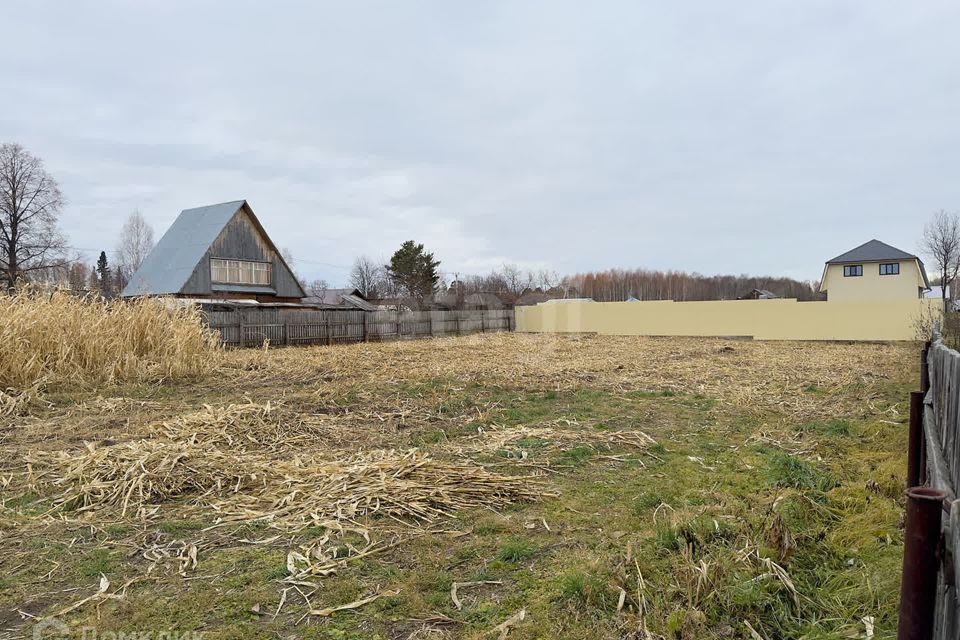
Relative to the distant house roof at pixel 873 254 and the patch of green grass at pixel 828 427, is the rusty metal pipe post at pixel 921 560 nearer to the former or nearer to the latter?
the patch of green grass at pixel 828 427

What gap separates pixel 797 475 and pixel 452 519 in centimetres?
270

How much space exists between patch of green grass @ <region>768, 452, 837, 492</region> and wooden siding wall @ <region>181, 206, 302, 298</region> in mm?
26813

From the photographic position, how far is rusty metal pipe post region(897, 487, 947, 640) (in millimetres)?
1313

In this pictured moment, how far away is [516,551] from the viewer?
9.97 ft

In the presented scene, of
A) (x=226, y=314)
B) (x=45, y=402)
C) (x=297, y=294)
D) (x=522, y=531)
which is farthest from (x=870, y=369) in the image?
(x=297, y=294)

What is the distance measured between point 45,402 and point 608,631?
8388 millimetres

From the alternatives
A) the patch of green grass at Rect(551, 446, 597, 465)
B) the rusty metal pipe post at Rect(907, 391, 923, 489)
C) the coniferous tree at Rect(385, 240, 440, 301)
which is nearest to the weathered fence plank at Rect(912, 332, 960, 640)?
the rusty metal pipe post at Rect(907, 391, 923, 489)

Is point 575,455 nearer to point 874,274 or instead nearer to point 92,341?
point 92,341

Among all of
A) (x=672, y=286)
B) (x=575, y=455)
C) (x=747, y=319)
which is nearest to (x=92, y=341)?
(x=575, y=455)

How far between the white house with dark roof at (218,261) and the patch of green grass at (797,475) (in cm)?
2675

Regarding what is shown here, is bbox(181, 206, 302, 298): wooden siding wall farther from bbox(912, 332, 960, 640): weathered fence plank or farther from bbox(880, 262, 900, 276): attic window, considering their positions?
bbox(880, 262, 900, 276): attic window

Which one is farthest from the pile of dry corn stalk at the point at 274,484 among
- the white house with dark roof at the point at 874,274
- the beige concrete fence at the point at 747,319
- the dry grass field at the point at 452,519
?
the white house with dark roof at the point at 874,274

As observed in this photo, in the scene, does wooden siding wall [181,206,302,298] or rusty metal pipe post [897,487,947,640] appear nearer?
rusty metal pipe post [897,487,947,640]

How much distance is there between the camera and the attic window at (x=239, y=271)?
27.2 metres
